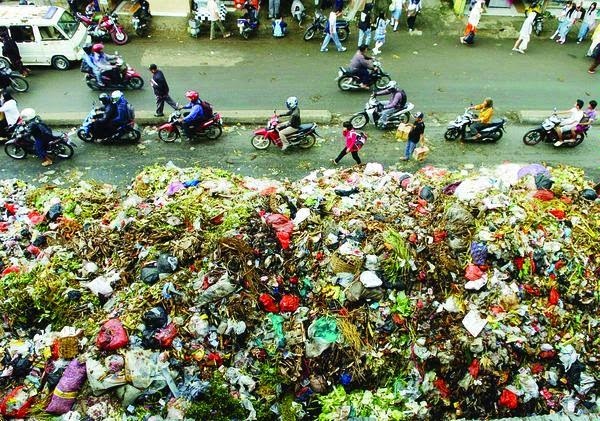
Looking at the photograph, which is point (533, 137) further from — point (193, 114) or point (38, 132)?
point (38, 132)

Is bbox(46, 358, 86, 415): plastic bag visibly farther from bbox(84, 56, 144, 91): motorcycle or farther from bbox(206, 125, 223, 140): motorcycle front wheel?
bbox(84, 56, 144, 91): motorcycle

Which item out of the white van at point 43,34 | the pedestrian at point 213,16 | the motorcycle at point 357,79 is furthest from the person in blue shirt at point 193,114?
the pedestrian at point 213,16

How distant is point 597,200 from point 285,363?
629 centimetres

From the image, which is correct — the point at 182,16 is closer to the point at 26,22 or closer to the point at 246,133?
the point at 26,22

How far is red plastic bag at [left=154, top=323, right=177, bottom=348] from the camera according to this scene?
6.64 m

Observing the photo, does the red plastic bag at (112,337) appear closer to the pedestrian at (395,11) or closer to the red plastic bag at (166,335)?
the red plastic bag at (166,335)

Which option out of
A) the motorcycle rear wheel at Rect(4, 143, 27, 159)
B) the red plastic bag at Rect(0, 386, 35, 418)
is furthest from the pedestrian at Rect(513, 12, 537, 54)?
the red plastic bag at Rect(0, 386, 35, 418)

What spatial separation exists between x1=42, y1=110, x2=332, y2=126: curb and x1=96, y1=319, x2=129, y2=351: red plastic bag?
23.0ft

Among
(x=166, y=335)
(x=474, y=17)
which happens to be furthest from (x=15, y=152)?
(x=474, y=17)

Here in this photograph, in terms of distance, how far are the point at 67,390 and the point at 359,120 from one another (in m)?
8.81

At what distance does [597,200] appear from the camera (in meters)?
8.67

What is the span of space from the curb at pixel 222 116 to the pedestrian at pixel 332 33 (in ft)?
12.7

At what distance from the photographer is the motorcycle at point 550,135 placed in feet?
37.6

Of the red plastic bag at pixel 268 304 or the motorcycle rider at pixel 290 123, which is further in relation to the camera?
the motorcycle rider at pixel 290 123
